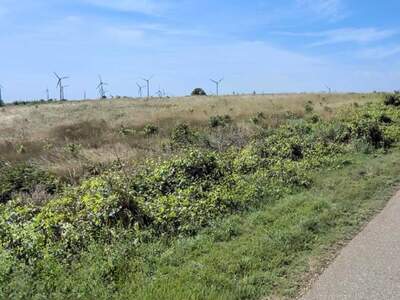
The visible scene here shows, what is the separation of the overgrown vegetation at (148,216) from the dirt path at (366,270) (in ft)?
1.68

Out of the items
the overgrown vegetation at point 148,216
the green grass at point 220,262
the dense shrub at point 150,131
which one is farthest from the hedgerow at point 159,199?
the dense shrub at point 150,131

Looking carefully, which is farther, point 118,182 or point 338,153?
point 338,153

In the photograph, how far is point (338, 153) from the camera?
14594 mm

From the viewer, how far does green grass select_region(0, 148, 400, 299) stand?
5.16 m

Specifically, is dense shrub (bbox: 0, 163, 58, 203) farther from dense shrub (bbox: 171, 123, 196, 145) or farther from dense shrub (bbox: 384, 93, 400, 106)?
dense shrub (bbox: 384, 93, 400, 106)

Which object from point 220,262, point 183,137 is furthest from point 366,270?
point 183,137

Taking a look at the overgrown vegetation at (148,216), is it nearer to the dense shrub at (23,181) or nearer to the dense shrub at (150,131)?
the dense shrub at (23,181)

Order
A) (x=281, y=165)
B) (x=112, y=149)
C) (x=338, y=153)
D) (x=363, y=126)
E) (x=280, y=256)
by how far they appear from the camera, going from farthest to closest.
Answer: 1. (x=112, y=149)
2. (x=363, y=126)
3. (x=338, y=153)
4. (x=281, y=165)
5. (x=280, y=256)

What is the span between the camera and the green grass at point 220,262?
5164mm

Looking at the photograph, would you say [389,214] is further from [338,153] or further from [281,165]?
[338,153]

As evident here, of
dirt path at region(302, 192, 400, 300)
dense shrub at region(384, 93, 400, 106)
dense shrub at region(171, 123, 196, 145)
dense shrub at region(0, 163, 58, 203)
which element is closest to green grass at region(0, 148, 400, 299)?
dirt path at region(302, 192, 400, 300)

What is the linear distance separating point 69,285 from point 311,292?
2470 millimetres

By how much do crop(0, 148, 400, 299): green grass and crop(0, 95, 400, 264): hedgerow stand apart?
396 millimetres

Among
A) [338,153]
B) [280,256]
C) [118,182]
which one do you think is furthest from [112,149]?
[280,256]
